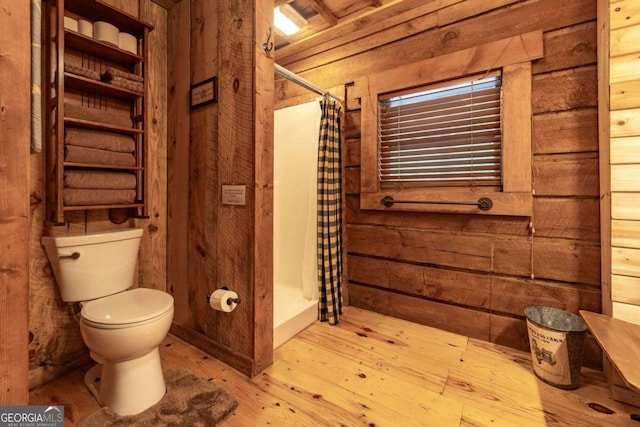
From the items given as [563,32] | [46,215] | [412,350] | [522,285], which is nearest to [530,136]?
[563,32]

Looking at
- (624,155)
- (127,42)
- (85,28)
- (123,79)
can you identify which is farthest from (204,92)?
(624,155)

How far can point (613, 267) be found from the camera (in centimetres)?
137

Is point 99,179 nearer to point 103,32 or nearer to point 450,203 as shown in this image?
point 103,32

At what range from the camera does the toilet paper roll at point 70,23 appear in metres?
1.49

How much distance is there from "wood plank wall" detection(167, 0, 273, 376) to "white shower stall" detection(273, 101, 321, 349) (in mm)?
493

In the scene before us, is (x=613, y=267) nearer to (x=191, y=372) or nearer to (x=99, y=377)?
(x=191, y=372)

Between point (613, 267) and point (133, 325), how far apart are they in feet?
7.43

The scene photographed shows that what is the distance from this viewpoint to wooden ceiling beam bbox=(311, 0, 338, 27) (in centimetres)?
212

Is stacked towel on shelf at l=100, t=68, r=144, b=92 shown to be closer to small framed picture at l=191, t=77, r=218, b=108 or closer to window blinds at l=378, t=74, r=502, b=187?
small framed picture at l=191, t=77, r=218, b=108

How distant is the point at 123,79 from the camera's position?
5.35 ft

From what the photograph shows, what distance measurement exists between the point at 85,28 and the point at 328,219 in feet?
6.05

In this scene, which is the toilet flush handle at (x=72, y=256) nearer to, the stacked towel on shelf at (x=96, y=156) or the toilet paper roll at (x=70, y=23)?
the stacked towel on shelf at (x=96, y=156)

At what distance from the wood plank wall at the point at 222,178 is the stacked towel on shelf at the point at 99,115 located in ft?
1.01

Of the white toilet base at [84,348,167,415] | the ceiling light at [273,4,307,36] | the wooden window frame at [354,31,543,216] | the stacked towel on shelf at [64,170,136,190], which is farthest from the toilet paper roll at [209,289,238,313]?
the ceiling light at [273,4,307,36]
